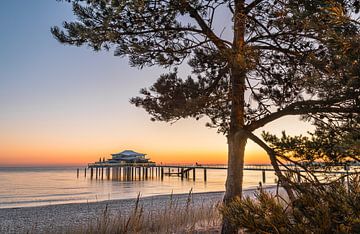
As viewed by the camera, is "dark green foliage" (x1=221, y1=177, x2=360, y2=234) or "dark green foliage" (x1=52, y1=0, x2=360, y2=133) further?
"dark green foliage" (x1=52, y1=0, x2=360, y2=133)

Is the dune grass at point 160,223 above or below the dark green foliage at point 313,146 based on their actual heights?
below

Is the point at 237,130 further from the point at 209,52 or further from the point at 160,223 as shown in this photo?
the point at 160,223

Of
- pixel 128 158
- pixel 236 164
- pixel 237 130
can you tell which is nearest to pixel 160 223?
pixel 236 164

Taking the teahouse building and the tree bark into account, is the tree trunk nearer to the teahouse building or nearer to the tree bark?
the tree bark

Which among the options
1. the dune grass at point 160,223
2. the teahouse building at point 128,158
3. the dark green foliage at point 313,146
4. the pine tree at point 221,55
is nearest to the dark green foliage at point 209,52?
the pine tree at point 221,55

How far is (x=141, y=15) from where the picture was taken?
199 inches

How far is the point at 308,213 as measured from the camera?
220cm

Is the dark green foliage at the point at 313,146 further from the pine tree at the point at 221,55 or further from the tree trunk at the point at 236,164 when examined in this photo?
the tree trunk at the point at 236,164

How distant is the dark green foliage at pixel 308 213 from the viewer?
1.97 meters

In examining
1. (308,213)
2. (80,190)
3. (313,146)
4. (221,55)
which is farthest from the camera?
(80,190)

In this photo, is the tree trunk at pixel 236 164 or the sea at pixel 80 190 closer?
the tree trunk at pixel 236 164

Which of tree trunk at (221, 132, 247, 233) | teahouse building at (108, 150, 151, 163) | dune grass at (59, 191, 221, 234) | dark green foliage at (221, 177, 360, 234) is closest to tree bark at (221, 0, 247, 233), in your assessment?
tree trunk at (221, 132, 247, 233)

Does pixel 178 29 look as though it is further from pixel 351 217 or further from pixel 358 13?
pixel 351 217

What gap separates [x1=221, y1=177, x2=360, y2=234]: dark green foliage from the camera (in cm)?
197
